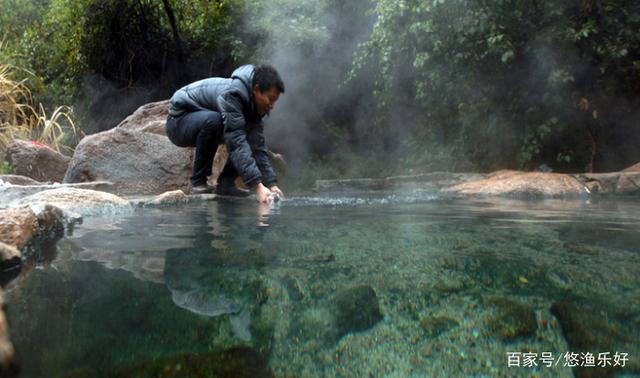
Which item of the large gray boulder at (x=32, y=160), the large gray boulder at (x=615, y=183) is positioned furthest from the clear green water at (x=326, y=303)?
the large gray boulder at (x=32, y=160)

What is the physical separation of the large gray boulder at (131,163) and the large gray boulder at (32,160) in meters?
1.34

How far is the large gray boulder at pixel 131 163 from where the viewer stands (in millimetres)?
5523

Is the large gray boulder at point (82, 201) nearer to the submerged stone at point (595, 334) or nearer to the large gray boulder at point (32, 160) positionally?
the submerged stone at point (595, 334)

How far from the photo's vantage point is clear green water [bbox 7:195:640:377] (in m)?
1.01

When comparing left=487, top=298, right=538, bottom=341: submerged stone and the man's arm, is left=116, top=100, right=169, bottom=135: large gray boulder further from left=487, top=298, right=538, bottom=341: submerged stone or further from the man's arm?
left=487, top=298, right=538, bottom=341: submerged stone

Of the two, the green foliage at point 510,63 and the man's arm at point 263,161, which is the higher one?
the green foliage at point 510,63

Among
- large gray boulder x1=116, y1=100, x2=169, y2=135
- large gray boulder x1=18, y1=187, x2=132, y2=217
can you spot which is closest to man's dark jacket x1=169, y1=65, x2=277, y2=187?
large gray boulder x1=18, y1=187, x2=132, y2=217

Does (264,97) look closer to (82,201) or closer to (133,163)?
(82,201)

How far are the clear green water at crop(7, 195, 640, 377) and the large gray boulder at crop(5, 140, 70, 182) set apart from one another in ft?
16.4

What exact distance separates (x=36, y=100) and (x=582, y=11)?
10587mm

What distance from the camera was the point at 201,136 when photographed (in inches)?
173

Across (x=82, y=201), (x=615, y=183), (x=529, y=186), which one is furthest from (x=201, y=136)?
(x=615, y=183)

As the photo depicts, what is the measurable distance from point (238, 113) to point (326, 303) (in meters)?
2.56

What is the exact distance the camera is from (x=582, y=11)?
6246mm
